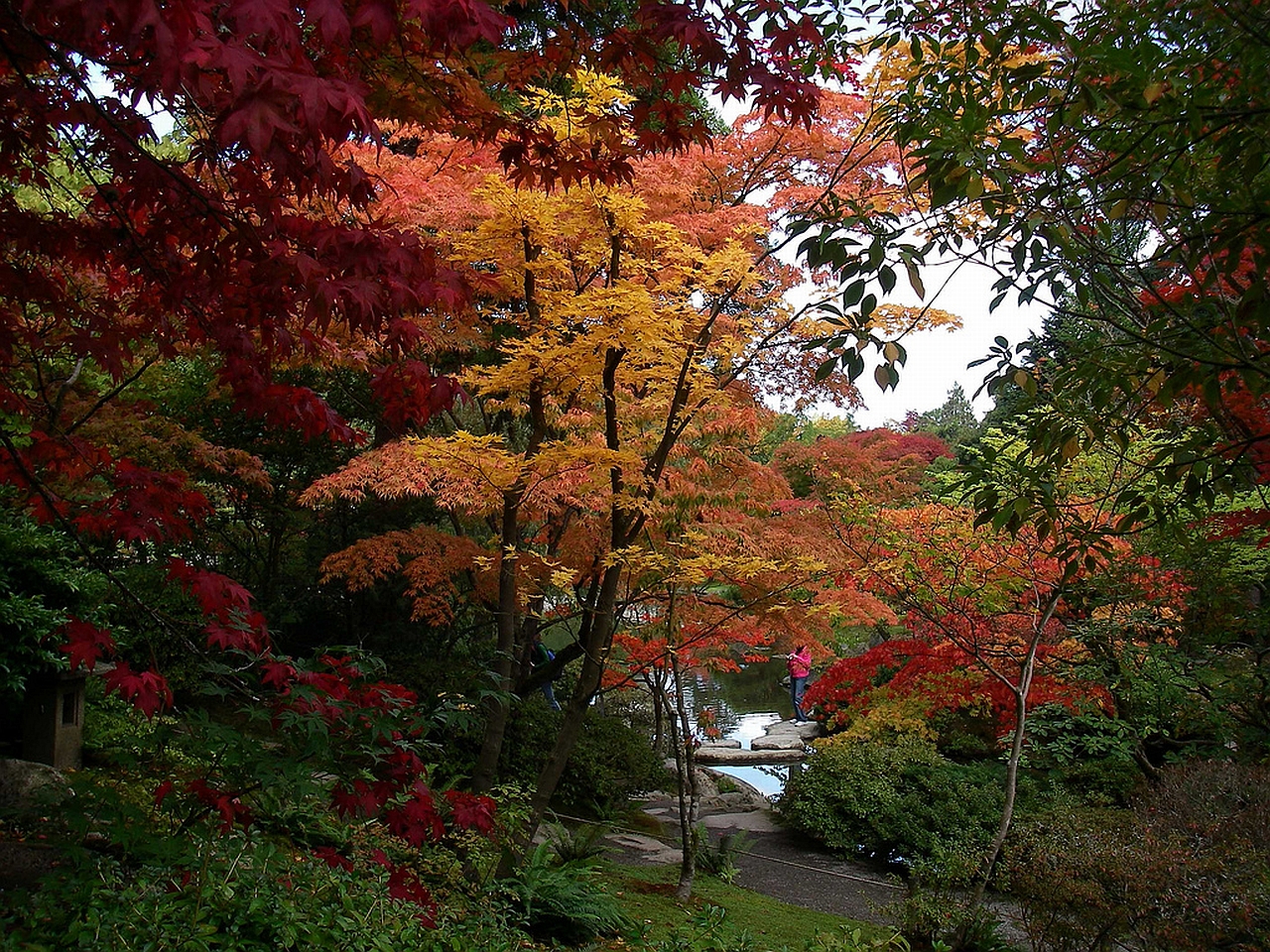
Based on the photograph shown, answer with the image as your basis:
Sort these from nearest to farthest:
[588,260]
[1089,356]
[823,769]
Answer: [1089,356], [588,260], [823,769]

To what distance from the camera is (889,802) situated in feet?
29.8

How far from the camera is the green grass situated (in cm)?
624

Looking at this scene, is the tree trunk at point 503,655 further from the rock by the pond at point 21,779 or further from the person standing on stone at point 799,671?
the person standing on stone at point 799,671

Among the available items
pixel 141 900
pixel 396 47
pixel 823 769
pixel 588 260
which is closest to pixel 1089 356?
pixel 396 47

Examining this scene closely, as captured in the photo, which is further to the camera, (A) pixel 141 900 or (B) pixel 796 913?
(B) pixel 796 913

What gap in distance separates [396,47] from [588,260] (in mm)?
3097

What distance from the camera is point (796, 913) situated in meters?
7.12

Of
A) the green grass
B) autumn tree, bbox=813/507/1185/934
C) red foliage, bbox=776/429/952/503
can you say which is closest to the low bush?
the green grass

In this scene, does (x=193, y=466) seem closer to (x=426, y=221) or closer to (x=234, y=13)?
(x=426, y=221)

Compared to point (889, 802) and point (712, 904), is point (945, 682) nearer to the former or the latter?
point (889, 802)

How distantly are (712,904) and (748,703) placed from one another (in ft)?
44.9

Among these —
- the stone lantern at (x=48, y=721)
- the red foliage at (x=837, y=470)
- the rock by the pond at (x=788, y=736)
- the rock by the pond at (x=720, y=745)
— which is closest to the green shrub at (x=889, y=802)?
the red foliage at (x=837, y=470)

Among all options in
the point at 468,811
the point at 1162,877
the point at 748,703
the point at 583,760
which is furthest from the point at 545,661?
the point at 748,703

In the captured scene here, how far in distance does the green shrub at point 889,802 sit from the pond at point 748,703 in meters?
3.30
